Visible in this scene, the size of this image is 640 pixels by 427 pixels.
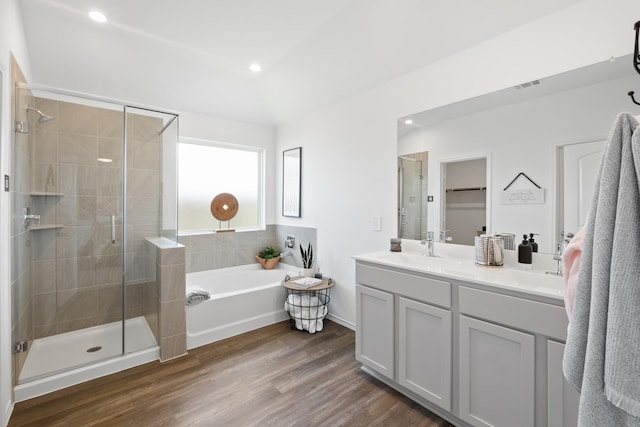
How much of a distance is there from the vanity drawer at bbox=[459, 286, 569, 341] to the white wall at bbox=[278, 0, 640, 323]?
2.60 ft

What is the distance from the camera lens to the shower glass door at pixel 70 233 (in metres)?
2.27

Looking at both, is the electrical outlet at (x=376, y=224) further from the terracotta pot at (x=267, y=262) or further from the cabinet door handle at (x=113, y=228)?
→ the cabinet door handle at (x=113, y=228)

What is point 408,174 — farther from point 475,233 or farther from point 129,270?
point 129,270

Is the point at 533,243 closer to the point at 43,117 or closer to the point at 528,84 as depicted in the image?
the point at 528,84

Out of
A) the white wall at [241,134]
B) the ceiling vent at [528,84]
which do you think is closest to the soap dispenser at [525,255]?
the ceiling vent at [528,84]

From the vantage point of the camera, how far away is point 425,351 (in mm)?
1786

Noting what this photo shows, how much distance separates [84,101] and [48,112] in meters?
0.35

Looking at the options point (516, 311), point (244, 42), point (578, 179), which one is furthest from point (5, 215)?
point (578, 179)

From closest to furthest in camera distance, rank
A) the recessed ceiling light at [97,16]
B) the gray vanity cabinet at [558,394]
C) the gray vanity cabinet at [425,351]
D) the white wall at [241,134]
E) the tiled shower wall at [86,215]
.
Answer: the gray vanity cabinet at [558,394] → the gray vanity cabinet at [425,351] → the recessed ceiling light at [97,16] → the tiled shower wall at [86,215] → the white wall at [241,134]

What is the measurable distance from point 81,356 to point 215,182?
2150 mm

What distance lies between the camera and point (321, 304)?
307 centimetres

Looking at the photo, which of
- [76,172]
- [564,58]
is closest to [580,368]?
[564,58]

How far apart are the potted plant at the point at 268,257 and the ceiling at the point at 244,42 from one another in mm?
1943

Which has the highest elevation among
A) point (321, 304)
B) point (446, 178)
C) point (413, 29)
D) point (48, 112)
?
point (413, 29)
